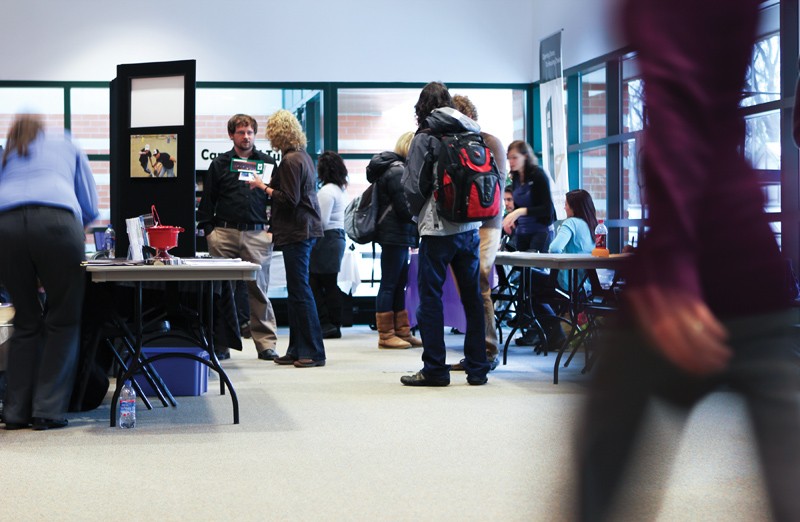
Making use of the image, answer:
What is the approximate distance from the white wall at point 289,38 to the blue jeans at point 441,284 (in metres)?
4.86

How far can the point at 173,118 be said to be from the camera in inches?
237

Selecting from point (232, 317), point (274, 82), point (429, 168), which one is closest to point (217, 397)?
point (232, 317)

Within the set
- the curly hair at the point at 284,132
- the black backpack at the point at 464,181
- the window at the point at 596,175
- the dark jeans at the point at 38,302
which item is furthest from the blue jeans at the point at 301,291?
the window at the point at 596,175

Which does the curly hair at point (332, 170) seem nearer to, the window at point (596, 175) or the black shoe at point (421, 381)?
the window at point (596, 175)

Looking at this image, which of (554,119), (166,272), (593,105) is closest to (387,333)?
(554,119)

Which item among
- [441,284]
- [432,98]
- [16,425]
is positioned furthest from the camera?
[432,98]

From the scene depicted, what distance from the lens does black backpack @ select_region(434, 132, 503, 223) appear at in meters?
5.14

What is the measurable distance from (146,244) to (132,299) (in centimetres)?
36

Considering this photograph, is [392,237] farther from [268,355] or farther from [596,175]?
[596,175]

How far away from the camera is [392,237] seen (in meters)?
7.69

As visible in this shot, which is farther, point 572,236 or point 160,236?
point 572,236

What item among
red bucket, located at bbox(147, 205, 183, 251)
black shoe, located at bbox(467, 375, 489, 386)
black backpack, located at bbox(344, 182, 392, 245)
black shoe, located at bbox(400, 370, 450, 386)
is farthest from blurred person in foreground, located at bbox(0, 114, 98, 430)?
black backpack, located at bbox(344, 182, 392, 245)

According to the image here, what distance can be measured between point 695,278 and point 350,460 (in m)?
2.45

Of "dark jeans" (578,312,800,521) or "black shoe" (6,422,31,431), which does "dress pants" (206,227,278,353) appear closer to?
"black shoe" (6,422,31,431)
